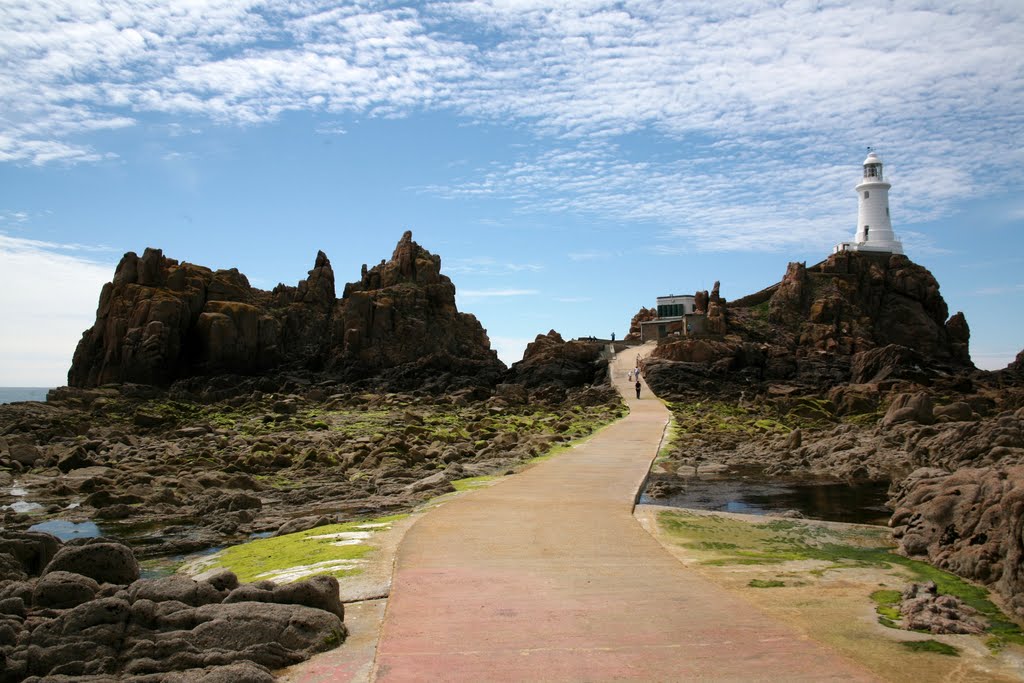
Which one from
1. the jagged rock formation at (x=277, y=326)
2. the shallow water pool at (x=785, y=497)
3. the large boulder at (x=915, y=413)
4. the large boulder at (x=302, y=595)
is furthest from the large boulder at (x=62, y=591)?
the jagged rock formation at (x=277, y=326)

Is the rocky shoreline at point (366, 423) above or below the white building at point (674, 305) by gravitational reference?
below

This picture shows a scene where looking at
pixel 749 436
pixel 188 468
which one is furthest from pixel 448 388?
pixel 188 468

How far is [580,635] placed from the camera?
5273 millimetres

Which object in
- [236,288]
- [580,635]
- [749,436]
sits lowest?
[580,635]

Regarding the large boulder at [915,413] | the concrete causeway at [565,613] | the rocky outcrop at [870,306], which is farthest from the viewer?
the rocky outcrop at [870,306]

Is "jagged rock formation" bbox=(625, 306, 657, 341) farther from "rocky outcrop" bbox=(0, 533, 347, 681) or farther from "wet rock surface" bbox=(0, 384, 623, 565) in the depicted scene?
"rocky outcrop" bbox=(0, 533, 347, 681)

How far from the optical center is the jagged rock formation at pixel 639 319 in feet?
233

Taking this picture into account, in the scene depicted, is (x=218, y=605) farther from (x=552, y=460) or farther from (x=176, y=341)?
(x=176, y=341)

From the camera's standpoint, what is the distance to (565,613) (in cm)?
575

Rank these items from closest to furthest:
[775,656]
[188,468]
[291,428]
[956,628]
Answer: [775,656] < [956,628] < [188,468] < [291,428]

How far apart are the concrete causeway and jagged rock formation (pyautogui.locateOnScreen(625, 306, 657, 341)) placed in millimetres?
62065

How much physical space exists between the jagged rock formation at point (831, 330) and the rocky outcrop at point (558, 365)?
4.71 m

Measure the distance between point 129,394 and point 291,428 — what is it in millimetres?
19708

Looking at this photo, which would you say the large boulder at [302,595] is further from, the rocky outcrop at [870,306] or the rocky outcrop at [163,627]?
the rocky outcrop at [870,306]
